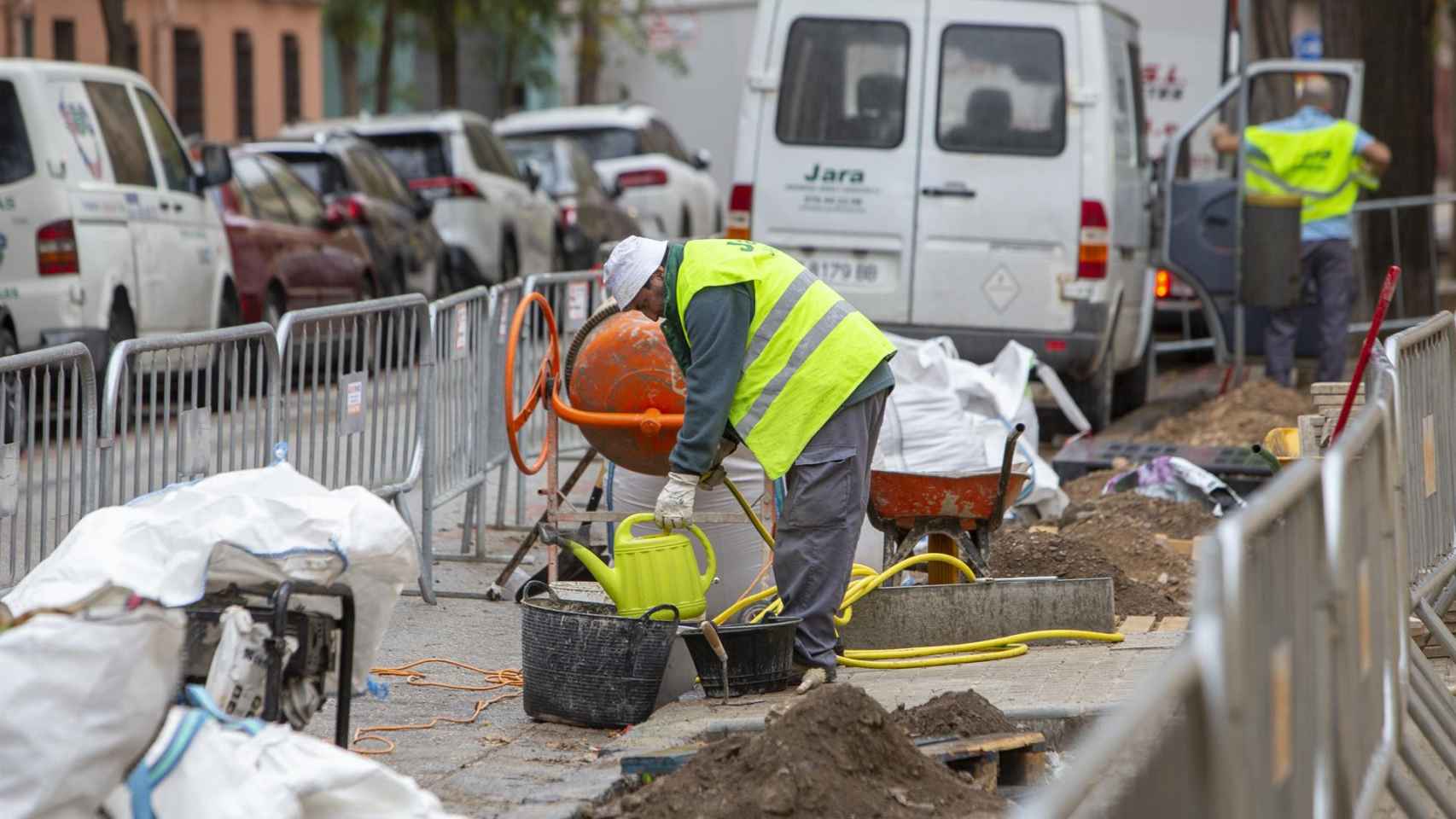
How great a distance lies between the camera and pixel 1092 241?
11.8 meters

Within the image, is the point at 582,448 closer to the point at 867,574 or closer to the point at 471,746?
the point at 867,574

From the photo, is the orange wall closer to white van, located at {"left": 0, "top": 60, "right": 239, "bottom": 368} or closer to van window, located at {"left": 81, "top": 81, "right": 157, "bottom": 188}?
white van, located at {"left": 0, "top": 60, "right": 239, "bottom": 368}

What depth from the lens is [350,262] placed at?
15.5 metres

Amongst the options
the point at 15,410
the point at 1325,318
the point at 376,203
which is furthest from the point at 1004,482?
the point at 376,203

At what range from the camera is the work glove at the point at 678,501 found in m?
6.42

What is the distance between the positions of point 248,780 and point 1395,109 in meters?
14.8

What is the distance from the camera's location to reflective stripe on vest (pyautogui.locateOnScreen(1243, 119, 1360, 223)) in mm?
13219

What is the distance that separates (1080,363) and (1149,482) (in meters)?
2.33

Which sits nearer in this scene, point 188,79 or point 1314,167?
point 1314,167

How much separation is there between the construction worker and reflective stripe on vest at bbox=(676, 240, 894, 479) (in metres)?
7.32

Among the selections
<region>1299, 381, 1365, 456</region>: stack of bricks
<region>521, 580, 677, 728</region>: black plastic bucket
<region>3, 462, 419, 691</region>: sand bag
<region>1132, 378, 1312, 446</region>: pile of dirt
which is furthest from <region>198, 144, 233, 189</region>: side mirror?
<region>3, 462, 419, 691</region>: sand bag

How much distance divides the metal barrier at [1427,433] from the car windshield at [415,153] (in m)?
13.8

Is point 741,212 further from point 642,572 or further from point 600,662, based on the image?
point 600,662

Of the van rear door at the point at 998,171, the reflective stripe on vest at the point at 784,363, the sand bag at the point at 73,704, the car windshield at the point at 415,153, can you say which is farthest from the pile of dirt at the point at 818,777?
the car windshield at the point at 415,153
